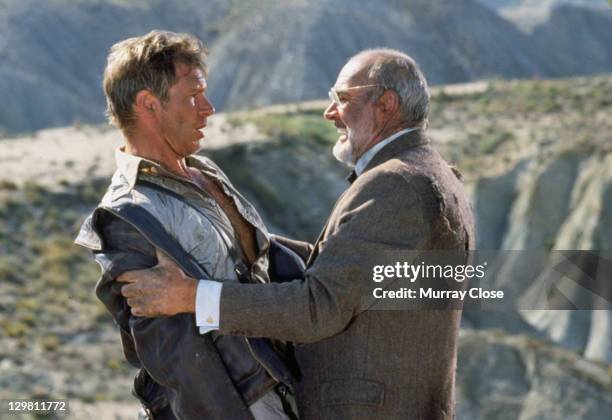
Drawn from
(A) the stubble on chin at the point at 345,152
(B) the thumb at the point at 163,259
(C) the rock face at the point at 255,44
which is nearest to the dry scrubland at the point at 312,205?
(A) the stubble on chin at the point at 345,152

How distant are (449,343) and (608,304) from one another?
62.1 feet

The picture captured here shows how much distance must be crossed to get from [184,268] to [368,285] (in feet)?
1.87

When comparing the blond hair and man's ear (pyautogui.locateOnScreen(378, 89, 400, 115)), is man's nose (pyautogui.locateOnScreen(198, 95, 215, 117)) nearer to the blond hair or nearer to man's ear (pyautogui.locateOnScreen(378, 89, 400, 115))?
the blond hair

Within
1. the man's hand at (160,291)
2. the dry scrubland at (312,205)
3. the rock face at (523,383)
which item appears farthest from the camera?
the rock face at (523,383)

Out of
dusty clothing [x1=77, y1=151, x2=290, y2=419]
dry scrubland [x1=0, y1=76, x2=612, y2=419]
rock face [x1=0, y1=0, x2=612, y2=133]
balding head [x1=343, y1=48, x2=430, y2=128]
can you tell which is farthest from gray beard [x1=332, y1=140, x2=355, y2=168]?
rock face [x1=0, y1=0, x2=612, y2=133]

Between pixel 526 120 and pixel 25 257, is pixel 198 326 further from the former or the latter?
pixel 526 120

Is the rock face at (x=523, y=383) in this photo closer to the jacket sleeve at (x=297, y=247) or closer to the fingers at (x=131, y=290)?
the jacket sleeve at (x=297, y=247)

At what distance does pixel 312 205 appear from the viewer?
23.1 m

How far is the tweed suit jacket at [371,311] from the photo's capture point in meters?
2.86

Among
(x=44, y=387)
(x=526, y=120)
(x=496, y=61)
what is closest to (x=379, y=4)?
(x=496, y=61)

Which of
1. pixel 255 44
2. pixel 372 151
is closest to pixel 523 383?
pixel 372 151

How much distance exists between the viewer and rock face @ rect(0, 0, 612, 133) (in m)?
45.7

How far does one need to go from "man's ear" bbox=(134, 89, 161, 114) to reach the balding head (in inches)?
26.0

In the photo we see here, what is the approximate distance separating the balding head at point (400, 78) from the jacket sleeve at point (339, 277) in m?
0.32
